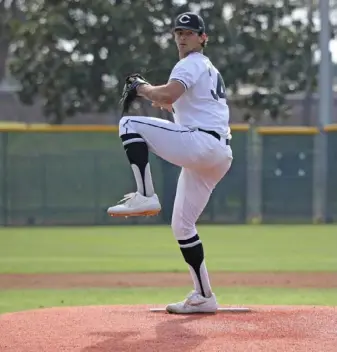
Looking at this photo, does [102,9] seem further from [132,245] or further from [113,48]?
[132,245]

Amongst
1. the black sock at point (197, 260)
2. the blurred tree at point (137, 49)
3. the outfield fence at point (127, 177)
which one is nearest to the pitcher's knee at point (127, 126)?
the black sock at point (197, 260)

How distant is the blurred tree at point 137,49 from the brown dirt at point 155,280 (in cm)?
1368

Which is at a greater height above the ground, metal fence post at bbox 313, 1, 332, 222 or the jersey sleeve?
the jersey sleeve

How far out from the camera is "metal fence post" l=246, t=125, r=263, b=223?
62.8ft

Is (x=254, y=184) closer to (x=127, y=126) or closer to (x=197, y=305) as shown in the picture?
(x=197, y=305)

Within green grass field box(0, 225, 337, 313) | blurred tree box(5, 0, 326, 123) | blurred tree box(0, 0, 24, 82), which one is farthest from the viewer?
blurred tree box(0, 0, 24, 82)

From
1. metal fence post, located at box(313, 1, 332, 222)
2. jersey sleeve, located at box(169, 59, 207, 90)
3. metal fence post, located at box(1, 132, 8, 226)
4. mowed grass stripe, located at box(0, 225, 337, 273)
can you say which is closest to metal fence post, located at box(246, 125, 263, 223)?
mowed grass stripe, located at box(0, 225, 337, 273)

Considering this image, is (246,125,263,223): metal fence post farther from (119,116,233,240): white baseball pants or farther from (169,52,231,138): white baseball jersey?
(169,52,231,138): white baseball jersey

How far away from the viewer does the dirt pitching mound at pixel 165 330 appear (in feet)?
16.2

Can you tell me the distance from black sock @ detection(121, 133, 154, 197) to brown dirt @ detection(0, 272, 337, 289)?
3.36 meters

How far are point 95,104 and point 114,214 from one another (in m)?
20.2

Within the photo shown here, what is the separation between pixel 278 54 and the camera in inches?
1024

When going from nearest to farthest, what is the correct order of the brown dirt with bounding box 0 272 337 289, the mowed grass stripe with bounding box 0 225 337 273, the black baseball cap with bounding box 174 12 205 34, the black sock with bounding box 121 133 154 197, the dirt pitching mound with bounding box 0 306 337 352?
the dirt pitching mound with bounding box 0 306 337 352 < the black sock with bounding box 121 133 154 197 < the black baseball cap with bounding box 174 12 205 34 < the brown dirt with bounding box 0 272 337 289 < the mowed grass stripe with bounding box 0 225 337 273

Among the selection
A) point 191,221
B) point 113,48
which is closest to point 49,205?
point 113,48
